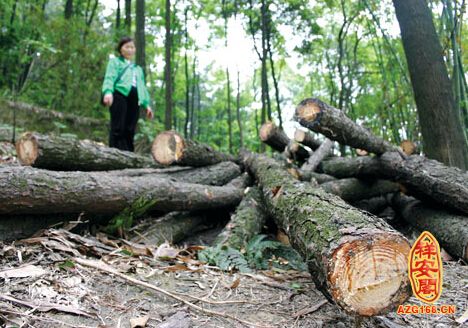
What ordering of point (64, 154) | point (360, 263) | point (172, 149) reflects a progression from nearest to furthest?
point (360, 263)
point (64, 154)
point (172, 149)

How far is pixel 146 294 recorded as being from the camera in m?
2.24

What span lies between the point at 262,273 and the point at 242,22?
43.5 feet

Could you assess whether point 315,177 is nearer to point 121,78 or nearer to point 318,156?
point 318,156

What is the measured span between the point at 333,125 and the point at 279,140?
252 cm

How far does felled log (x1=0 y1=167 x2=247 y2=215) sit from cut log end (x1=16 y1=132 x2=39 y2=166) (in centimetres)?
67

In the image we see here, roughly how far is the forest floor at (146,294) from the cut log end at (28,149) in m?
1.00

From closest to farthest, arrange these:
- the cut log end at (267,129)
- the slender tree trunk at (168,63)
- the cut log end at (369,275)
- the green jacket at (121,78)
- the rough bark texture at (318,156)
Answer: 1. the cut log end at (369,275)
2. the green jacket at (121,78)
3. the rough bark texture at (318,156)
4. the cut log end at (267,129)
5. the slender tree trunk at (168,63)

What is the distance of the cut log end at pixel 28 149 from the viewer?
3.51 m

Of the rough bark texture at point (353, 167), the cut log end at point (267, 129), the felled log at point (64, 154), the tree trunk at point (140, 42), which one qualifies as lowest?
the rough bark texture at point (353, 167)

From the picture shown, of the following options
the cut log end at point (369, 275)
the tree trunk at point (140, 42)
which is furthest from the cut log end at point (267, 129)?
the cut log end at point (369, 275)

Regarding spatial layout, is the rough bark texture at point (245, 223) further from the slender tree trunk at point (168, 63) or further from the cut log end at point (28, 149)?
the slender tree trunk at point (168, 63)

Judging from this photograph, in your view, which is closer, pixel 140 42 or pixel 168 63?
pixel 140 42

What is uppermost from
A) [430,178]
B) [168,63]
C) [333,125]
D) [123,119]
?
[168,63]

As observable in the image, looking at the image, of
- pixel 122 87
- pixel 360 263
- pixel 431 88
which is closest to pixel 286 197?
pixel 360 263
